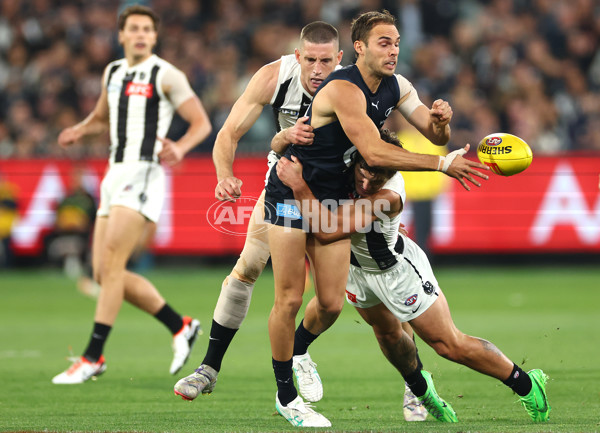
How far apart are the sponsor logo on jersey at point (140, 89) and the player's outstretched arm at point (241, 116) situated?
2006mm

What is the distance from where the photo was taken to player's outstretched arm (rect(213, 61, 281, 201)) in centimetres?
629

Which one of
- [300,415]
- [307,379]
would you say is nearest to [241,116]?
[307,379]

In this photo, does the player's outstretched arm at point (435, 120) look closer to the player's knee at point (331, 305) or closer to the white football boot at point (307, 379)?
the player's knee at point (331, 305)

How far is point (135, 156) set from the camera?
26.9ft

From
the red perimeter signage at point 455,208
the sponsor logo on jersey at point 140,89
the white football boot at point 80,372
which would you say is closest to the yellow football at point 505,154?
the sponsor logo on jersey at point 140,89

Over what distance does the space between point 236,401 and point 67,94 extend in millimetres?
11706

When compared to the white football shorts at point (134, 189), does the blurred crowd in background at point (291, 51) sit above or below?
above

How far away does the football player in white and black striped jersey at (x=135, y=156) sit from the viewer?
25.9ft

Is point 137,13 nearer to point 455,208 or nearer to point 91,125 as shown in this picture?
point 91,125

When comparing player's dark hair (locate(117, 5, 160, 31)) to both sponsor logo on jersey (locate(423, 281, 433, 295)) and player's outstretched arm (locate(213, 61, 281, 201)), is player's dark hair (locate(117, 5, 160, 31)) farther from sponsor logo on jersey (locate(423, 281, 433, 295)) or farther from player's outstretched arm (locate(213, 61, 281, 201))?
sponsor logo on jersey (locate(423, 281, 433, 295))

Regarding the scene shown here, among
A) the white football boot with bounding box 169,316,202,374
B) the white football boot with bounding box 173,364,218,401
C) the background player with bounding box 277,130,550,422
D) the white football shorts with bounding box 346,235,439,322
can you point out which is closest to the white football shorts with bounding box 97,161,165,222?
the white football boot with bounding box 169,316,202,374

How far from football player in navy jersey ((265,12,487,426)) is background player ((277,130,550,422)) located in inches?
3.8

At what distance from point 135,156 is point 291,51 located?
900 centimetres

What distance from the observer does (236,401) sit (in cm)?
670
